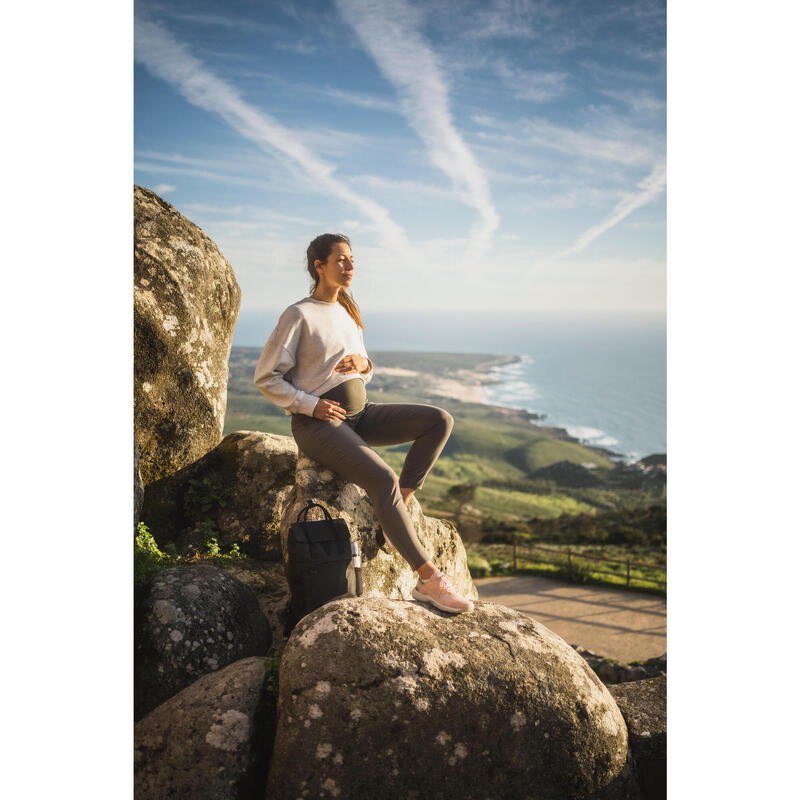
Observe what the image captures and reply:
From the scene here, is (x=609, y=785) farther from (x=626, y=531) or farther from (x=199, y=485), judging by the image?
(x=626, y=531)

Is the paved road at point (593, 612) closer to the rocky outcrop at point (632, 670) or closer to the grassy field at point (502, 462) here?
the rocky outcrop at point (632, 670)

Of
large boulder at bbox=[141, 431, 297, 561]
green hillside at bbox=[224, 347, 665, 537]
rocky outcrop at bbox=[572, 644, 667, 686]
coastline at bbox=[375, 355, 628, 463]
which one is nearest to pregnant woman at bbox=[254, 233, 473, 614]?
large boulder at bbox=[141, 431, 297, 561]

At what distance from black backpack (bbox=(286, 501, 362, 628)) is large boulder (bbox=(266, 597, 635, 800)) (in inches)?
21.8

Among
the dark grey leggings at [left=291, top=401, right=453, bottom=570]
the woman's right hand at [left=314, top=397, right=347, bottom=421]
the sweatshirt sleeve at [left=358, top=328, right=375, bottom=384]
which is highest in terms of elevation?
the sweatshirt sleeve at [left=358, top=328, right=375, bottom=384]

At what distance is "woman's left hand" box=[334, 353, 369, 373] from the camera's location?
12.2 feet

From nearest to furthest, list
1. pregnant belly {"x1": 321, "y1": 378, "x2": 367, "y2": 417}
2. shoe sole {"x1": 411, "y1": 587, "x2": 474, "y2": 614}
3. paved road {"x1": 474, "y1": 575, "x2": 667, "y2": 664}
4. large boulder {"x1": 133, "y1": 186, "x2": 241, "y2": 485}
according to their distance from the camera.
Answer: shoe sole {"x1": 411, "y1": 587, "x2": 474, "y2": 614}
pregnant belly {"x1": 321, "y1": 378, "x2": 367, "y2": 417}
large boulder {"x1": 133, "y1": 186, "x2": 241, "y2": 485}
paved road {"x1": 474, "y1": 575, "x2": 667, "y2": 664}

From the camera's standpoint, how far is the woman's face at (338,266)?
12.2 ft

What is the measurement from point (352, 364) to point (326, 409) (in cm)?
38

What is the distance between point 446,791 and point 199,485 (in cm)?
329

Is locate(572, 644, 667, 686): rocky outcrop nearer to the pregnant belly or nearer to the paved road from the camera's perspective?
the paved road

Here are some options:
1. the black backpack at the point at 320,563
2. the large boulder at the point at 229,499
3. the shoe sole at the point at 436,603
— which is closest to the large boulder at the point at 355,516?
the black backpack at the point at 320,563

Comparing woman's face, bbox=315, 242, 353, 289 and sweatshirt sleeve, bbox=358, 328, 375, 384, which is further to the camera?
sweatshirt sleeve, bbox=358, 328, 375, 384

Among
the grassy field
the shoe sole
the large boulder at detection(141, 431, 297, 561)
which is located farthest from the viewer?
the grassy field

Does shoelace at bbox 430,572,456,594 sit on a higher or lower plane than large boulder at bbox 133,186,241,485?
lower
